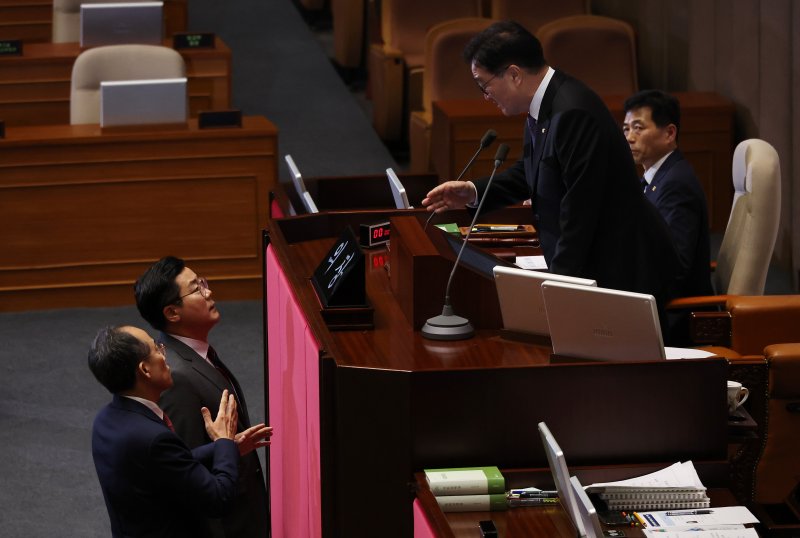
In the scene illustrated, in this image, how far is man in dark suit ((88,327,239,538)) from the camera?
2672 millimetres

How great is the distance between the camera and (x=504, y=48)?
A: 329cm

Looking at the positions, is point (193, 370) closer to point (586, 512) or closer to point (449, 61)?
point (586, 512)

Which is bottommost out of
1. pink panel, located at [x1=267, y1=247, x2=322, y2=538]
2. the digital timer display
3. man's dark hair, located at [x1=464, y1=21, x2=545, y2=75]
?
pink panel, located at [x1=267, y1=247, x2=322, y2=538]

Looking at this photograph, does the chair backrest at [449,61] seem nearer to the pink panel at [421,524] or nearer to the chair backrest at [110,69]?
the chair backrest at [110,69]

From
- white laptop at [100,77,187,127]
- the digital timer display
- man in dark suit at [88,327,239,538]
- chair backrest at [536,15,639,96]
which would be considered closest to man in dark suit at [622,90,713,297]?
the digital timer display

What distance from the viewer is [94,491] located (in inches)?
170

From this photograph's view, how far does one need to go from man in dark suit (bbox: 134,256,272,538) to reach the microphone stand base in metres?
0.44

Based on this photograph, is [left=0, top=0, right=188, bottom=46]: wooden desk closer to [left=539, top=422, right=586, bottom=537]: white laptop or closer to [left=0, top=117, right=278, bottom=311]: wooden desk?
[left=0, top=117, right=278, bottom=311]: wooden desk

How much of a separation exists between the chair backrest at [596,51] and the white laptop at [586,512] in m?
4.98

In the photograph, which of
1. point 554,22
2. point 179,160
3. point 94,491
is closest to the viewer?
point 94,491

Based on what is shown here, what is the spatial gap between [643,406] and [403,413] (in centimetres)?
47

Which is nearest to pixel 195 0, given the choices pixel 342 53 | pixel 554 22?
pixel 342 53

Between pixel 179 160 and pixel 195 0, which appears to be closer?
pixel 179 160

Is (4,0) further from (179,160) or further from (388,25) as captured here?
(179,160)
